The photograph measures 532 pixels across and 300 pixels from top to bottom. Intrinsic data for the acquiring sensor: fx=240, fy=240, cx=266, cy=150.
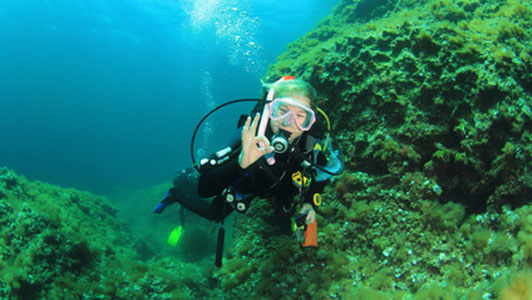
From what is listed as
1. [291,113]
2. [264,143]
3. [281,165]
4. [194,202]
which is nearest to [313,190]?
[281,165]

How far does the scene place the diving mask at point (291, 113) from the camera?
2.77 meters

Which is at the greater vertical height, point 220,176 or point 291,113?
point 291,113

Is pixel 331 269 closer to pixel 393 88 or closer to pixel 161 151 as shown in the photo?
pixel 393 88

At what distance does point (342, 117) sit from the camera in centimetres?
496

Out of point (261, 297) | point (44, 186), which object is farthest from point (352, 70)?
point (44, 186)

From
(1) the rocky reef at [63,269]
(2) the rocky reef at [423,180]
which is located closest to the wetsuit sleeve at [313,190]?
(2) the rocky reef at [423,180]

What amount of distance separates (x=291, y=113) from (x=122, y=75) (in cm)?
9948

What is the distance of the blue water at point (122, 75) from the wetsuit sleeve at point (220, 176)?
3750 cm

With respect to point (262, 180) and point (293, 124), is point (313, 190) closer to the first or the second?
point (262, 180)

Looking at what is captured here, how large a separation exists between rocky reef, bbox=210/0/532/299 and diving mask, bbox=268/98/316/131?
5.19ft

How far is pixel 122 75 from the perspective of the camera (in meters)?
84.4

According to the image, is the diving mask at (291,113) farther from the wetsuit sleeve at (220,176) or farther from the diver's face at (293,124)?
the wetsuit sleeve at (220,176)

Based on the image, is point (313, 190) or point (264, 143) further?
point (313, 190)

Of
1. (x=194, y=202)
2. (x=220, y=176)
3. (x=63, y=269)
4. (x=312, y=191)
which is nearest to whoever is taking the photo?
(x=220, y=176)
